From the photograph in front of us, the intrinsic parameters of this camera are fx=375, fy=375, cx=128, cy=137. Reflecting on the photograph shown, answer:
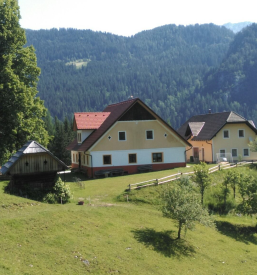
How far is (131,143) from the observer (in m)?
41.5

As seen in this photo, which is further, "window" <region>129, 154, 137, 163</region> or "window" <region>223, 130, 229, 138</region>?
"window" <region>223, 130, 229, 138</region>

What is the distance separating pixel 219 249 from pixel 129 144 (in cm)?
2119

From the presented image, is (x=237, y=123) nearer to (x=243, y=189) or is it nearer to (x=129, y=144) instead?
(x=129, y=144)

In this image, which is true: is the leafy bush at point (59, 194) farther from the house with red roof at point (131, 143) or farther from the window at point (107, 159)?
the window at point (107, 159)

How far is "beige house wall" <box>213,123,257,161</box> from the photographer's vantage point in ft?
166

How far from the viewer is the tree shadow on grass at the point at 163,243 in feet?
64.7

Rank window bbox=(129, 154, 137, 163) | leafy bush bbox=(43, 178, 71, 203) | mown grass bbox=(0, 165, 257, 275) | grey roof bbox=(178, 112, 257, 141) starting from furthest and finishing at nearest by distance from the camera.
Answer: grey roof bbox=(178, 112, 257, 141)
window bbox=(129, 154, 137, 163)
leafy bush bbox=(43, 178, 71, 203)
mown grass bbox=(0, 165, 257, 275)

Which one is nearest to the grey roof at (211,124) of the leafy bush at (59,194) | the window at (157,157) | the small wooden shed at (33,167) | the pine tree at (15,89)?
the window at (157,157)

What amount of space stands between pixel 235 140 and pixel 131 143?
1723 cm

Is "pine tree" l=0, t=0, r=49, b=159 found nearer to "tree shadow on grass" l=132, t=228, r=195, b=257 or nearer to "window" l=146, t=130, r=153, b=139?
"window" l=146, t=130, r=153, b=139

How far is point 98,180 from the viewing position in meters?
37.1

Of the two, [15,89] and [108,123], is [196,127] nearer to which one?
[108,123]

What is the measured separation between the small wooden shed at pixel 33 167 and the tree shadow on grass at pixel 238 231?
471 inches

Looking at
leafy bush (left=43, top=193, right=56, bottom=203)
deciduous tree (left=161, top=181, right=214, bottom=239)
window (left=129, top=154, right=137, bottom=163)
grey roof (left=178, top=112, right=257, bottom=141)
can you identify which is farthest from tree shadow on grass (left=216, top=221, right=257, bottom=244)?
grey roof (left=178, top=112, right=257, bottom=141)
